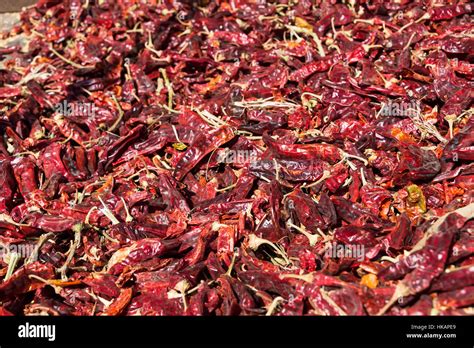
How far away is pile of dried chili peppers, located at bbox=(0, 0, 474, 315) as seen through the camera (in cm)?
435

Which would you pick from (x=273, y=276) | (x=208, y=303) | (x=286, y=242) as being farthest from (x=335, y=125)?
(x=208, y=303)

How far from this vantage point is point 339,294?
3.97 meters

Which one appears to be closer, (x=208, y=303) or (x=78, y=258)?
(x=208, y=303)

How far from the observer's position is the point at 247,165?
5641 millimetres

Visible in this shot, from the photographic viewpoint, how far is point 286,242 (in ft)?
15.8

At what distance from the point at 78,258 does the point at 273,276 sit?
6.61 ft

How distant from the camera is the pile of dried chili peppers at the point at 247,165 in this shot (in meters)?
4.35
